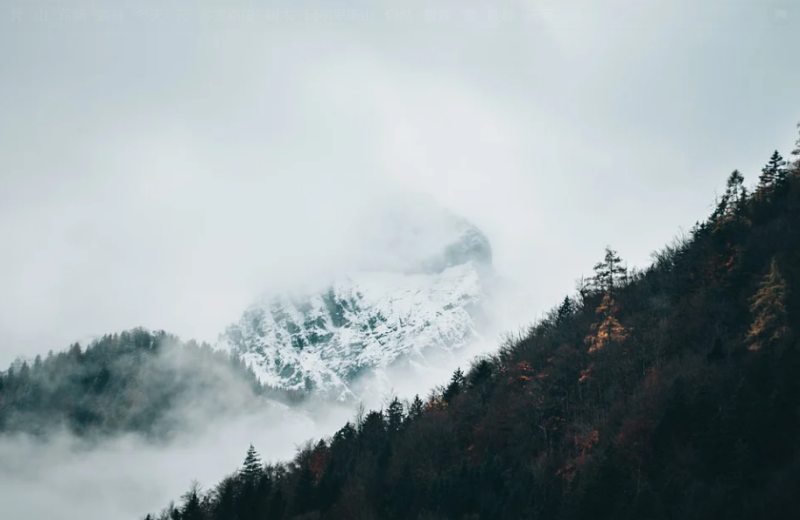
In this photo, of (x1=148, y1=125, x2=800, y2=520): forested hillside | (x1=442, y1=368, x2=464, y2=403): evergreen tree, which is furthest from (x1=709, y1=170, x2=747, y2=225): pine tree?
(x1=442, y1=368, x2=464, y2=403): evergreen tree

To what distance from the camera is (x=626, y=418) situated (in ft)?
237

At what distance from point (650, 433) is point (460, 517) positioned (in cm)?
2157

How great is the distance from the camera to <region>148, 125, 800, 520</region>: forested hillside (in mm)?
60844

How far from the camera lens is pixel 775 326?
68062 mm

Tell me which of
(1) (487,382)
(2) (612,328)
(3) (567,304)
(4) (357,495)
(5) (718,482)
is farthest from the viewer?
(3) (567,304)

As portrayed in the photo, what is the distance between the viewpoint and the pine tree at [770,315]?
221ft

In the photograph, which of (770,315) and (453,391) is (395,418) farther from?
(770,315)

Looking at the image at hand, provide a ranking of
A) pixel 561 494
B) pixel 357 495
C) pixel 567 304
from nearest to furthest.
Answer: pixel 561 494 → pixel 357 495 → pixel 567 304

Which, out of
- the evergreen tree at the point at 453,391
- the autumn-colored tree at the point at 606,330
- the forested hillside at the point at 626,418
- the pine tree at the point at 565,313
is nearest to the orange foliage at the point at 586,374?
the forested hillside at the point at 626,418

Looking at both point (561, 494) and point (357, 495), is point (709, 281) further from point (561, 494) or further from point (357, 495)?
point (357, 495)

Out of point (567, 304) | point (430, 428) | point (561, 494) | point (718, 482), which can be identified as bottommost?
point (718, 482)

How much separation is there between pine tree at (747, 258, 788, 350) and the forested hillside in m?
0.18

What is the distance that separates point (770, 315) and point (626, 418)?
1831 centimetres

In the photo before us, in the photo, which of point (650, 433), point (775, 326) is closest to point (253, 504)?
point (650, 433)
